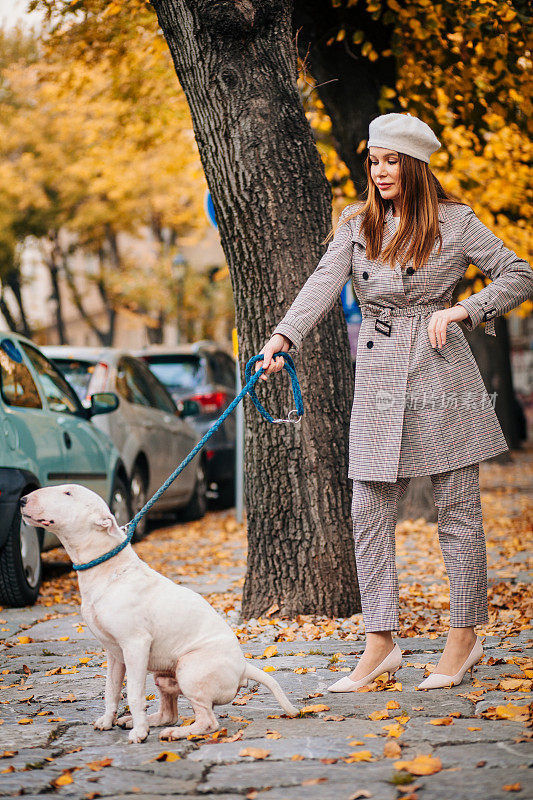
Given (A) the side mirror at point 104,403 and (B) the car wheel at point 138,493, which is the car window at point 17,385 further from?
(B) the car wheel at point 138,493

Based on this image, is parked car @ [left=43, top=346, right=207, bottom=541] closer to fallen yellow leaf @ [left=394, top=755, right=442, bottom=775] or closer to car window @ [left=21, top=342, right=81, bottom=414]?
car window @ [left=21, top=342, right=81, bottom=414]

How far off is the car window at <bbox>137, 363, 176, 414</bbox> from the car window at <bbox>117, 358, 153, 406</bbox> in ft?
0.34

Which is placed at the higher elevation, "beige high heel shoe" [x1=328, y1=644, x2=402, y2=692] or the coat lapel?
the coat lapel

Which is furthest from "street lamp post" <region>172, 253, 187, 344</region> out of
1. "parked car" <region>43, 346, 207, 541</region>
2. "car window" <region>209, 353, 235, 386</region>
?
"parked car" <region>43, 346, 207, 541</region>

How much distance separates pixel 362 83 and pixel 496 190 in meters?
5.28

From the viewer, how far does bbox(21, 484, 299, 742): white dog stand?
12.0 ft

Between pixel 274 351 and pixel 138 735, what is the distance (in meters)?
1.50

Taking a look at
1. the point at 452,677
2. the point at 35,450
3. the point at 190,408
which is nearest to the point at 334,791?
the point at 452,677

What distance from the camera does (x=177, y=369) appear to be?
1288cm

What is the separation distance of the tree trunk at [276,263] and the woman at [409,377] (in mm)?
1270

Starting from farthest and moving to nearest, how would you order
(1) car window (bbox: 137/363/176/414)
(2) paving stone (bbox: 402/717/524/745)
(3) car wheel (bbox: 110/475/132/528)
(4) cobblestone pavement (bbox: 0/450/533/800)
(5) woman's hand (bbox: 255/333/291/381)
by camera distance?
(1) car window (bbox: 137/363/176/414) → (3) car wheel (bbox: 110/475/132/528) → (5) woman's hand (bbox: 255/333/291/381) → (2) paving stone (bbox: 402/717/524/745) → (4) cobblestone pavement (bbox: 0/450/533/800)

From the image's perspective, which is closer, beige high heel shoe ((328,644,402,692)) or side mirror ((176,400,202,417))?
Result: beige high heel shoe ((328,644,402,692))

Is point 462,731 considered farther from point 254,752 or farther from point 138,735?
point 138,735

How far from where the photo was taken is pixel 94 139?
2155 centimetres
